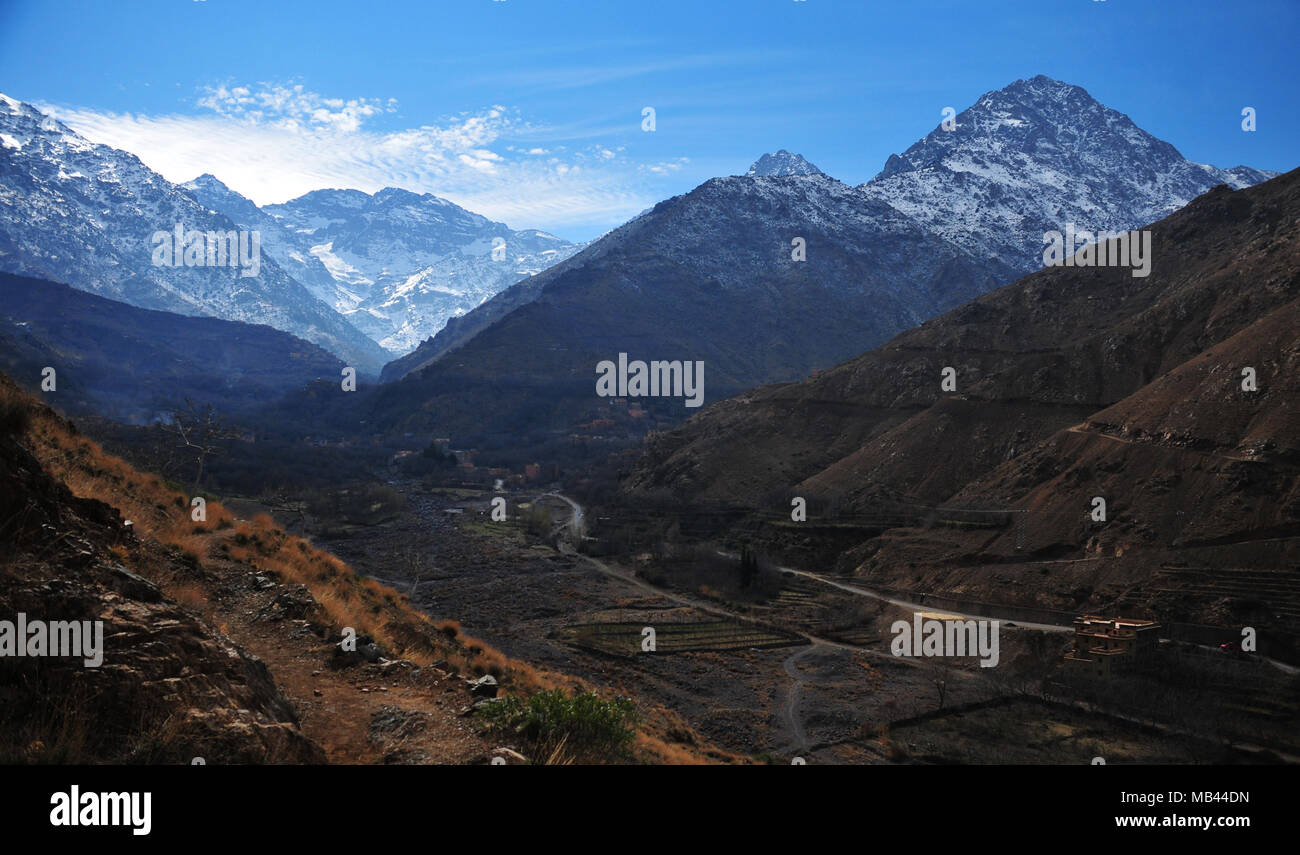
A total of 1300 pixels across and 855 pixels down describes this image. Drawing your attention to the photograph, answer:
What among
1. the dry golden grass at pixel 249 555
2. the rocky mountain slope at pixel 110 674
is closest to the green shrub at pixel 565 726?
the dry golden grass at pixel 249 555

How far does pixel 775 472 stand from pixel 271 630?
74.9m

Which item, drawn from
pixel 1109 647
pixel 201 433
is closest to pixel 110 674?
pixel 1109 647

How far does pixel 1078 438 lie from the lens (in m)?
60.9

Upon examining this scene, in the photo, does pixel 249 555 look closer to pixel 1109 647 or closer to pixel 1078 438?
pixel 1109 647

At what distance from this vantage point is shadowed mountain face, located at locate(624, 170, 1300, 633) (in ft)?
151

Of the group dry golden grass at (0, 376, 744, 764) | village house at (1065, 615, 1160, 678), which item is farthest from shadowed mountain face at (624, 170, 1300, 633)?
dry golden grass at (0, 376, 744, 764)

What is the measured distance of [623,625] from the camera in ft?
175

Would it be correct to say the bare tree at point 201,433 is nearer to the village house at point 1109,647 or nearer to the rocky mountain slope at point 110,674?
the rocky mountain slope at point 110,674

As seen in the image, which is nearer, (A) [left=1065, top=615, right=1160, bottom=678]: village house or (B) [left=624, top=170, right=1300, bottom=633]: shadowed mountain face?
(A) [left=1065, top=615, right=1160, bottom=678]: village house

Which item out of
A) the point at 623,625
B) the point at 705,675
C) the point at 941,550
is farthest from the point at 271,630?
the point at 941,550

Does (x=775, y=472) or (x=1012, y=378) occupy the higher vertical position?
(x=1012, y=378)

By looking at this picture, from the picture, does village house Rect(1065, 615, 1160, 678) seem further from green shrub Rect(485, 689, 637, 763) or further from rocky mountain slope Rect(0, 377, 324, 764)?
rocky mountain slope Rect(0, 377, 324, 764)
